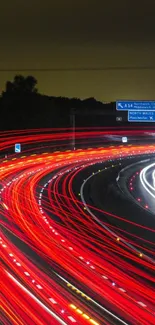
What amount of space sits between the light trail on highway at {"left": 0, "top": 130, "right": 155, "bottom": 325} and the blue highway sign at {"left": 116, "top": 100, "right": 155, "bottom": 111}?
59.9 ft

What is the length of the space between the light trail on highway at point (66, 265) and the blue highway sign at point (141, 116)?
19168mm

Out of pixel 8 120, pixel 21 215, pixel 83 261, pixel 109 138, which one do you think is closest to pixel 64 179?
pixel 21 215

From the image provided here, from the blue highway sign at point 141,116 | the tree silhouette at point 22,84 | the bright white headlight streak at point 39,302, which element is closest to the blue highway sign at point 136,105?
the blue highway sign at point 141,116

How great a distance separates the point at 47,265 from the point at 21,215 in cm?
1004

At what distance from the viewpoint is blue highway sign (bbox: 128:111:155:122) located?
56625 mm

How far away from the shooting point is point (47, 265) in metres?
16.6

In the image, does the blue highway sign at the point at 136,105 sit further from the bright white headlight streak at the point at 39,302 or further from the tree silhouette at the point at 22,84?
the tree silhouette at the point at 22,84

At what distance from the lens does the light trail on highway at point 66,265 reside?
11703 mm

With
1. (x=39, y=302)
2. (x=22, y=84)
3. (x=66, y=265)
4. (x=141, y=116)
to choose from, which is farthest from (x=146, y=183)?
(x=22, y=84)

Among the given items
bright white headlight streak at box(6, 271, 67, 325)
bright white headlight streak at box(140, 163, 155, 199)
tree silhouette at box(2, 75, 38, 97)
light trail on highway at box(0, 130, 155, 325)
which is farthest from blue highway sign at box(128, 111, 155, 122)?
tree silhouette at box(2, 75, 38, 97)

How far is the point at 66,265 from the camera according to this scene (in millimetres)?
16609

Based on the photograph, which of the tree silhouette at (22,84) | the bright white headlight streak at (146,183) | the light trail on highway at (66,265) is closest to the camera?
the light trail on highway at (66,265)

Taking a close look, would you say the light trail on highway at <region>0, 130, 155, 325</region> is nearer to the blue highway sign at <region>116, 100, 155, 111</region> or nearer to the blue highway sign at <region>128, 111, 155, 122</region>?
the blue highway sign at <region>116, 100, 155, 111</region>

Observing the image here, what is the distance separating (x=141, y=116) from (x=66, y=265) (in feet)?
136
